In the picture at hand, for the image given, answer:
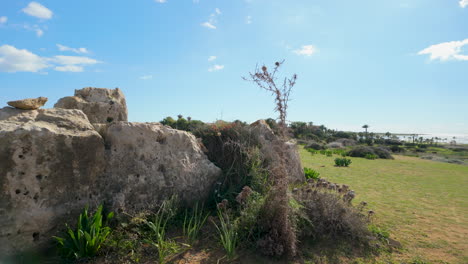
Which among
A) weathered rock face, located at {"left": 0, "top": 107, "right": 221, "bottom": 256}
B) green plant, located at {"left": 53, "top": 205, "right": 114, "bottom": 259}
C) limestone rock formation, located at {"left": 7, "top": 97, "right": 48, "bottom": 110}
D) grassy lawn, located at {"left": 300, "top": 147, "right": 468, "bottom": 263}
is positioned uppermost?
limestone rock formation, located at {"left": 7, "top": 97, "right": 48, "bottom": 110}

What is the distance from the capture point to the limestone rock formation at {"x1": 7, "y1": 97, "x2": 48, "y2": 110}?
4.09 m

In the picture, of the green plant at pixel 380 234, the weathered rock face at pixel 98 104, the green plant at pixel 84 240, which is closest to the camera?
the green plant at pixel 84 240

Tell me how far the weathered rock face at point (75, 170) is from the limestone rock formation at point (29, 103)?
0.28 feet

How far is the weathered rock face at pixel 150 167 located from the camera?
14.6ft

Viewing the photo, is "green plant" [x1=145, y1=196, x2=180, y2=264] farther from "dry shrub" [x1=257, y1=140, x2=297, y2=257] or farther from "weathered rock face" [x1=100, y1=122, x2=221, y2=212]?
"dry shrub" [x1=257, y1=140, x2=297, y2=257]

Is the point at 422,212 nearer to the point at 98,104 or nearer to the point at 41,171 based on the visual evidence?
the point at 41,171

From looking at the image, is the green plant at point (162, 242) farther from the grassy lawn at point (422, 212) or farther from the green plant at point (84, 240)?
the grassy lawn at point (422, 212)

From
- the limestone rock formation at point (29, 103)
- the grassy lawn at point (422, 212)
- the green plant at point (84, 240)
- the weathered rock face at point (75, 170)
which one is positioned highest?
the limestone rock formation at point (29, 103)

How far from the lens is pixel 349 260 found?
12.9 feet

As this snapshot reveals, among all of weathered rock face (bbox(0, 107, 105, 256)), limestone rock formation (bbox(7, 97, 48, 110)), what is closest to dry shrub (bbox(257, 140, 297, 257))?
weathered rock face (bbox(0, 107, 105, 256))

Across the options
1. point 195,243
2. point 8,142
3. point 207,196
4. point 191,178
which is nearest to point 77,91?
point 8,142

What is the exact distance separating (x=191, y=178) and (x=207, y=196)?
1.91ft

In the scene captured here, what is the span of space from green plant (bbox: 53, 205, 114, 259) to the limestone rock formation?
2081mm

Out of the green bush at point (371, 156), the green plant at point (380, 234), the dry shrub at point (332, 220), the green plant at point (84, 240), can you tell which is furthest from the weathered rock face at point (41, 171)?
the green bush at point (371, 156)
